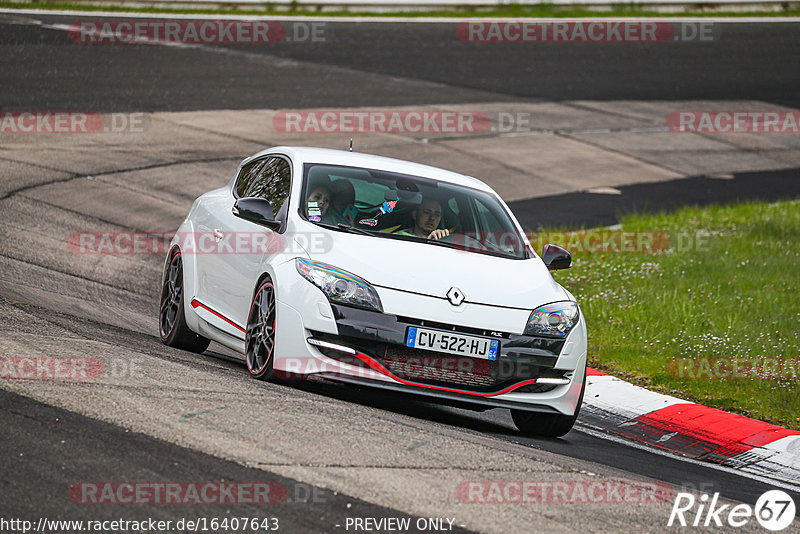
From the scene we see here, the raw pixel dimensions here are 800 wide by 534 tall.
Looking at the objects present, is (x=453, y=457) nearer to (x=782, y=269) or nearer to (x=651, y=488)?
(x=651, y=488)

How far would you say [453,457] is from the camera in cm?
617

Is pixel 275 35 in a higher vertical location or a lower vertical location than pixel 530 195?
higher

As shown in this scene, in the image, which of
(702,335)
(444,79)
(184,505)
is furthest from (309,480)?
(444,79)

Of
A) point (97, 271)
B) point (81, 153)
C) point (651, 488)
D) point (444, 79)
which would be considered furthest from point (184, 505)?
point (444, 79)

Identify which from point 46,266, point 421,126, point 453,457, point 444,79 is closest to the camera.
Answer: point 453,457

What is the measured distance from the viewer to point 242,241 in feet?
27.4

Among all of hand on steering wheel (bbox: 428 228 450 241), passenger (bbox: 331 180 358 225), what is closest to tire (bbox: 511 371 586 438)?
hand on steering wheel (bbox: 428 228 450 241)

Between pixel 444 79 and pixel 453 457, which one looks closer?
pixel 453 457

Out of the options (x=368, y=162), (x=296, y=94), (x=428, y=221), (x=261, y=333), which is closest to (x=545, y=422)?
(x=428, y=221)

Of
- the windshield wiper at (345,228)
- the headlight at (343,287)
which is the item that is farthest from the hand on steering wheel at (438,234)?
the headlight at (343,287)

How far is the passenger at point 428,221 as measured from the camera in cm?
820

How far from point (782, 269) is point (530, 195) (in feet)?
20.1

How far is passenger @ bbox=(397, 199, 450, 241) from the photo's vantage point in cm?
820

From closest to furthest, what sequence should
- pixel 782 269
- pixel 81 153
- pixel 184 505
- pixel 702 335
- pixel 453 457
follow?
1. pixel 184 505
2. pixel 453 457
3. pixel 702 335
4. pixel 782 269
5. pixel 81 153
